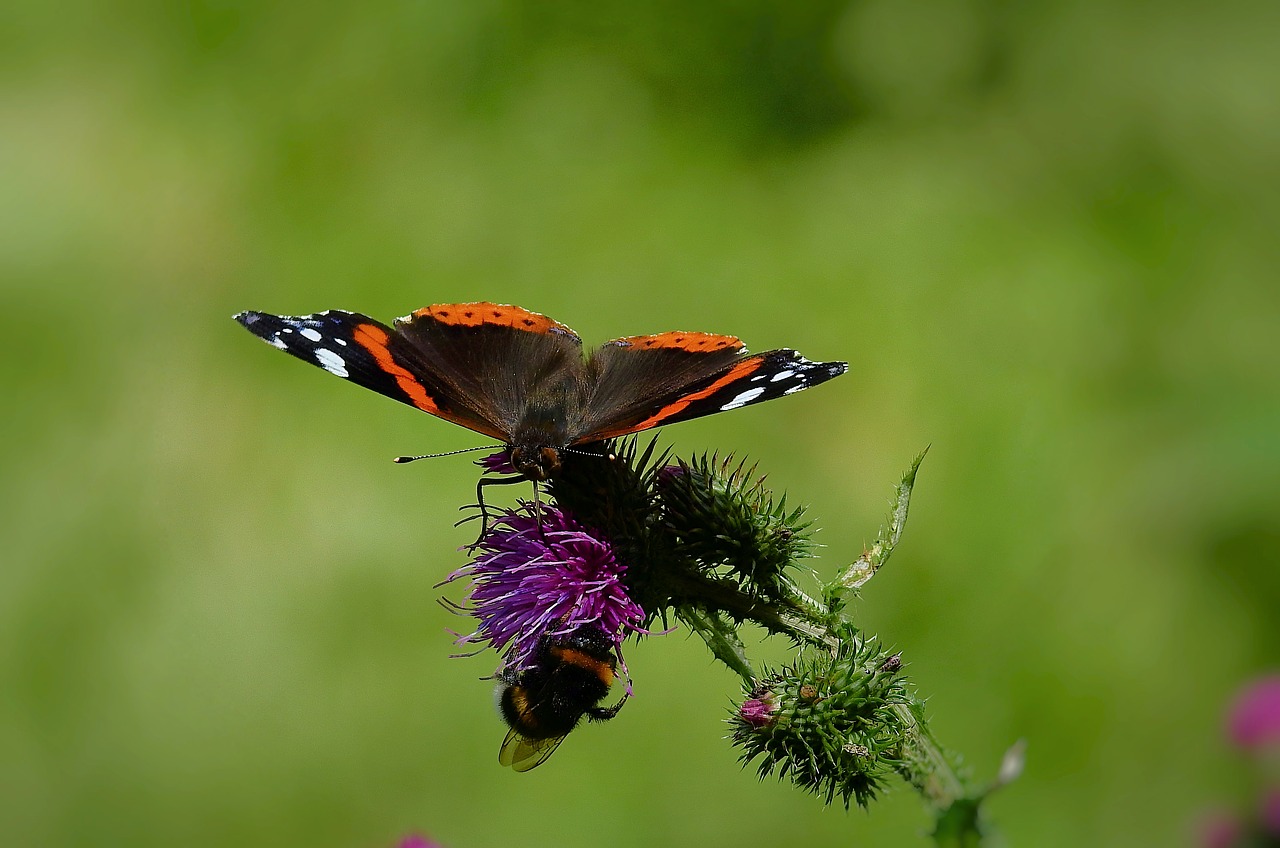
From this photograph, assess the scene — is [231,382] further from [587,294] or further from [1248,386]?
[1248,386]

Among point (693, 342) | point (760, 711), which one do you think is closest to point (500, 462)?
point (693, 342)

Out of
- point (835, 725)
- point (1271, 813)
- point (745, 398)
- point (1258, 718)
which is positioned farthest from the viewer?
point (1258, 718)

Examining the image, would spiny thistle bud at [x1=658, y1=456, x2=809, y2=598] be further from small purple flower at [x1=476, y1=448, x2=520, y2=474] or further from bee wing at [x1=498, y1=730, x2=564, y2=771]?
bee wing at [x1=498, y1=730, x2=564, y2=771]

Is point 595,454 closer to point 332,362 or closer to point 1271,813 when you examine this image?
point 332,362

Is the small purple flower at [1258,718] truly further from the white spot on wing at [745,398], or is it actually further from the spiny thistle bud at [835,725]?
the white spot on wing at [745,398]

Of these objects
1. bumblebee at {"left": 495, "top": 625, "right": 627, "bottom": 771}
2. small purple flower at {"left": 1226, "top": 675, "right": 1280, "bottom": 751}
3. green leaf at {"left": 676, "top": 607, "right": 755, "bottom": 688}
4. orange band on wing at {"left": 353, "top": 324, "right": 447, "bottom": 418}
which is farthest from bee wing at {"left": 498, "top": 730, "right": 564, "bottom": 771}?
small purple flower at {"left": 1226, "top": 675, "right": 1280, "bottom": 751}

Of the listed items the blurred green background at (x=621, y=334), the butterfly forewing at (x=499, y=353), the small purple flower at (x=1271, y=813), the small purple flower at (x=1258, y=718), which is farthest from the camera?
the blurred green background at (x=621, y=334)

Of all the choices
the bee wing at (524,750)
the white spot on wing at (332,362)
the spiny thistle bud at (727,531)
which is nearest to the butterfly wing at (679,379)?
the spiny thistle bud at (727,531)
